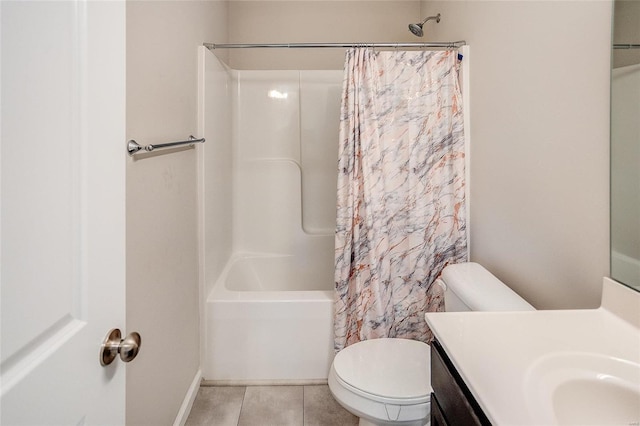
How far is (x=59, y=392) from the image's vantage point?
1.74ft

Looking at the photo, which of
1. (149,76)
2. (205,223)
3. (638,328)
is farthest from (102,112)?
(205,223)

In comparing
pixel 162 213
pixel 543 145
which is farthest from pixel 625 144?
pixel 162 213

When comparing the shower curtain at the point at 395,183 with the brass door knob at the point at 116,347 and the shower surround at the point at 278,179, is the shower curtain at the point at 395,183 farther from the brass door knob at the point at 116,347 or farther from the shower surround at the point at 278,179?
the brass door knob at the point at 116,347

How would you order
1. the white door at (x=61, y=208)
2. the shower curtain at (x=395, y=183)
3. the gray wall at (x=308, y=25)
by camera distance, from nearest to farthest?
1. the white door at (x=61, y=208)
2. the shower curtain at (x=395, y=183)
3. the gray wall at (x=308, y=25)

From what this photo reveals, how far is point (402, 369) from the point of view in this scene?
1461 mm

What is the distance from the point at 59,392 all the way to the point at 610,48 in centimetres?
143

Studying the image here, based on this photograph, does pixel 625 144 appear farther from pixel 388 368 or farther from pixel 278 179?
pixel 278 179

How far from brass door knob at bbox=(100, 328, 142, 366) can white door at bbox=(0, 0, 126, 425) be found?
1 cm

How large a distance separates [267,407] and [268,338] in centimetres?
33

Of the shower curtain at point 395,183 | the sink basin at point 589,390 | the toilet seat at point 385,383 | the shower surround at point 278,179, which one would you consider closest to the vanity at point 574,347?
the sink basin at point 589,390

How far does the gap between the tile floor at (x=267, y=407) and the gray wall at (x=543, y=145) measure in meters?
1.04

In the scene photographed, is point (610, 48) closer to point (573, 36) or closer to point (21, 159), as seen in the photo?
point (573, 36)

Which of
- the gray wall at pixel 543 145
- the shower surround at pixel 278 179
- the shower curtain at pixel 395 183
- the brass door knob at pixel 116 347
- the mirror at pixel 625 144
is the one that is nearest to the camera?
the brass door knob at pixel 116 347

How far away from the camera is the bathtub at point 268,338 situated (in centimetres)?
202
